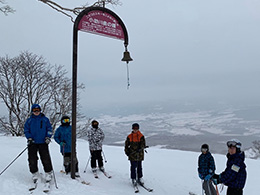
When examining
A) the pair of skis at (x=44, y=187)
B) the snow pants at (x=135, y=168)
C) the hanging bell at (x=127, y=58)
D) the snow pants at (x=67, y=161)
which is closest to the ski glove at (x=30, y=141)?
the pair of skis at (x=44, y=187)

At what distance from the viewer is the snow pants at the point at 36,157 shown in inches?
203

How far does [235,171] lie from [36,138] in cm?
439

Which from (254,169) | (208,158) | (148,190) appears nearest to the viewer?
(208,158)

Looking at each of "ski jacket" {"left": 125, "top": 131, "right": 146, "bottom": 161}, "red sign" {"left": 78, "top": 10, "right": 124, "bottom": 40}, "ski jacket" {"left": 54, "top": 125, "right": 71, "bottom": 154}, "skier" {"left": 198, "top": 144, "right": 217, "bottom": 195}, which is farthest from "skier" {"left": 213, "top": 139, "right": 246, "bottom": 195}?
"red sign" {"left": 78, "top": 10, "right": 124, "bottom": 40}

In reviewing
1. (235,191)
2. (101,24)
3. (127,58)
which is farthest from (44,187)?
(101,24)

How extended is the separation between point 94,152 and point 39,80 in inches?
729

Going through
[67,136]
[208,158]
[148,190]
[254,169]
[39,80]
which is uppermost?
[39,80]

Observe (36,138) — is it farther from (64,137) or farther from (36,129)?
(64,137)

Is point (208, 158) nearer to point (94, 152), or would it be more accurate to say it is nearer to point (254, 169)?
point (94, 152)

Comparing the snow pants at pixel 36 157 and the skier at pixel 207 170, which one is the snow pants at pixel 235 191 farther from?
the snow pants at pixel 36 157

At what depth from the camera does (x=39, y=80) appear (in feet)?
76.5

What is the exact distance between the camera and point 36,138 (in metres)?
5.21

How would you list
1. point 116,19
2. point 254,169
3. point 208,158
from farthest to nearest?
point 254,169 < point 116,19 < point 208,158

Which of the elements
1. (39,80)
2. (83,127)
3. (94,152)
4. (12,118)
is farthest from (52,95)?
(94,152)
